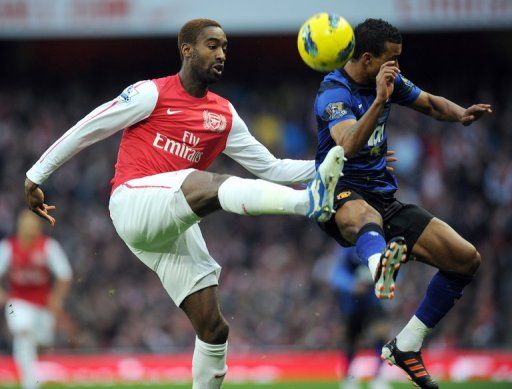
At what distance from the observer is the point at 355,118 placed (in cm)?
627

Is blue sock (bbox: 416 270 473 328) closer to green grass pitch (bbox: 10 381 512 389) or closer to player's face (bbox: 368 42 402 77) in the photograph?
player's face (bbox: 368 42 402 77)

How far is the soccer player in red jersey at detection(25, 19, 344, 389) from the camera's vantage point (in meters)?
6.27

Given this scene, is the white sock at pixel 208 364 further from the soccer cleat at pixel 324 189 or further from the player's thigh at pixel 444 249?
the soccer cleat at pixel 324 189

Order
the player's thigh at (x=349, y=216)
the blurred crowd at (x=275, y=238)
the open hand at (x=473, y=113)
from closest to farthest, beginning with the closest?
the player's thigh at (x=349, y=216), the open hand at (x=473, y=113), the blurred crowd at (x=275, y=238)

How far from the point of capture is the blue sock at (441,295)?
21.9 ft

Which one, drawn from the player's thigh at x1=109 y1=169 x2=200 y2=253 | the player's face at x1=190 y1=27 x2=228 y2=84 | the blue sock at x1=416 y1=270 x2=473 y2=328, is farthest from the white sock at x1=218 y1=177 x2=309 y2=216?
the blue sock at x1=416 y1=270 x2=473 y2=328

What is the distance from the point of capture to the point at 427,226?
21.5 feet

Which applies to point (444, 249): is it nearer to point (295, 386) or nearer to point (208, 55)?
point (208, 55)

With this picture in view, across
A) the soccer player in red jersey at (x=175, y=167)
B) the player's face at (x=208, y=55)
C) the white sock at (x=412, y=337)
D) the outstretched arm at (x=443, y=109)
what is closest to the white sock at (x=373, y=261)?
the soccer player in red jersey at (x=175, y=167)

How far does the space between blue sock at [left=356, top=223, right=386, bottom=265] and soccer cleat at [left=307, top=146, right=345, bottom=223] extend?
432 millimetres

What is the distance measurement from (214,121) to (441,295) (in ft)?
6.52

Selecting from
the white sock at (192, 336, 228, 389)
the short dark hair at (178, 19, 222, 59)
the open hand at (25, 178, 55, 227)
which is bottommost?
the white sock at (192, 336, 228, 389)

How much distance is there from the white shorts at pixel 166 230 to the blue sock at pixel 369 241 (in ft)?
3.36

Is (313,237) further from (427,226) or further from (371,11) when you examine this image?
(427,226)
